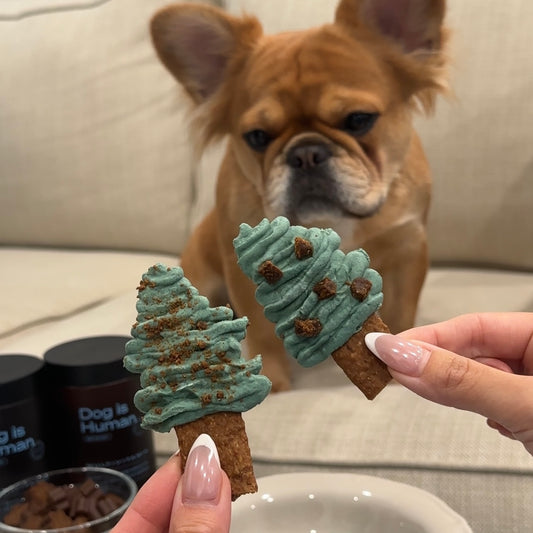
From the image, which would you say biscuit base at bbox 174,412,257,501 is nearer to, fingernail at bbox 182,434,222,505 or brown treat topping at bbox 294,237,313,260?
fingernail at bbox 182,434,222,505

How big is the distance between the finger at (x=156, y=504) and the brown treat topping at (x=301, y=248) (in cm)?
17

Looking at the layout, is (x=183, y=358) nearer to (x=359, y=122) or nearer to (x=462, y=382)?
(x=462, y=382)

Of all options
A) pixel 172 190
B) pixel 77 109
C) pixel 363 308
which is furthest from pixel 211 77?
pixel 363 308

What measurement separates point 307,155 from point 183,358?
571 mm

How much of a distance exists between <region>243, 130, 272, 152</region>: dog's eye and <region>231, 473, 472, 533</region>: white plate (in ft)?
1.86

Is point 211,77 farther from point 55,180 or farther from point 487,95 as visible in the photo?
point 55,180

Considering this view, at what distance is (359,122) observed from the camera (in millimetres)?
1050

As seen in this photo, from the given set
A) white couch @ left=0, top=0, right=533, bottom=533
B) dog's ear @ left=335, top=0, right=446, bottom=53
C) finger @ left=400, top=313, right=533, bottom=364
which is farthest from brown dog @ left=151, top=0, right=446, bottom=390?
finger @ left=400, top=313, right=533, bottom=364

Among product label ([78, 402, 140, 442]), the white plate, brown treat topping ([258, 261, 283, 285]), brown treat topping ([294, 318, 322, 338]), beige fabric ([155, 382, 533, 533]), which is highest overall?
brown treat topping ([258, 261, 283, 285])

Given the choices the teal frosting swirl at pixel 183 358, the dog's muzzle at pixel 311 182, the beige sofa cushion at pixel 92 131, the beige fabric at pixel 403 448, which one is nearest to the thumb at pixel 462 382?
the teal frosting swirl at pixel 183 358

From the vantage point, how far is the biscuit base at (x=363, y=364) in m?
0.55

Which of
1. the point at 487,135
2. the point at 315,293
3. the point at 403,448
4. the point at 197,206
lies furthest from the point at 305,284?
the point at 197,206

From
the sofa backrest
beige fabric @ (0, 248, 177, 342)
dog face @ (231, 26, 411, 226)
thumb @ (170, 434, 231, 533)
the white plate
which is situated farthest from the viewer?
the sofa backrest

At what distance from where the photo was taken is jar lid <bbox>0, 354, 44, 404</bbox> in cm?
78
